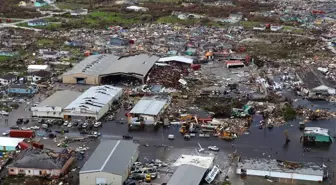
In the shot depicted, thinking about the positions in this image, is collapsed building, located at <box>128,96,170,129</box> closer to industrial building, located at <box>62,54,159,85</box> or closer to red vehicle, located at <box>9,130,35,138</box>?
industrial building, located at <box>62,54,159,85</box>

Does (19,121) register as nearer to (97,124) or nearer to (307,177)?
(97,124)

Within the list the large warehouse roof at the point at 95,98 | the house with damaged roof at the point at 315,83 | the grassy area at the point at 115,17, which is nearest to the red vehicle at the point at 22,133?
the large warehouse roof at the point at 95,98

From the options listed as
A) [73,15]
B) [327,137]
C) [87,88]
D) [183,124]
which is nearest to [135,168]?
[183,124]

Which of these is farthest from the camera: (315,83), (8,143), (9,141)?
(315,83)

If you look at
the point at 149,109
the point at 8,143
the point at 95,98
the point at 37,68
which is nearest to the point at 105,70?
the point at 37,68

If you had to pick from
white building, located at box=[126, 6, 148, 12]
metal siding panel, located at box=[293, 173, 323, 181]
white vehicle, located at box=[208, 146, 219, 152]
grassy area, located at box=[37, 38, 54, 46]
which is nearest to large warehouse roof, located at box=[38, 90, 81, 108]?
white vehicle, located at box=[208, 146, 219, 152]

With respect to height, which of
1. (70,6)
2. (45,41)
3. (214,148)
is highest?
(70,6)
